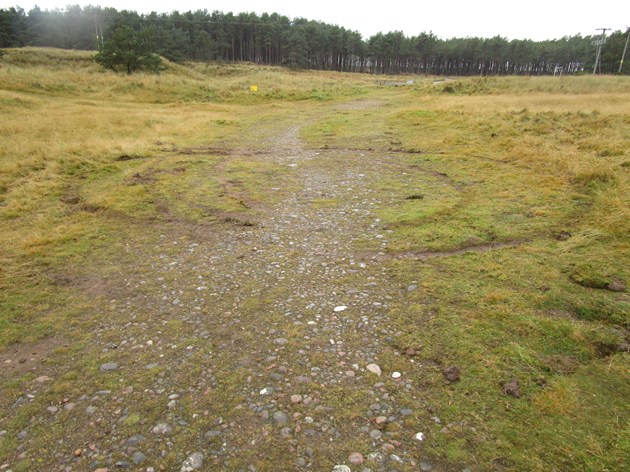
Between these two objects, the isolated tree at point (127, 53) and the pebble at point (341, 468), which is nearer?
the pebble at point (341, 468)

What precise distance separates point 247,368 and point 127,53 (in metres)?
49.3

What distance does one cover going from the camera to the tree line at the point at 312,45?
85.6 metres

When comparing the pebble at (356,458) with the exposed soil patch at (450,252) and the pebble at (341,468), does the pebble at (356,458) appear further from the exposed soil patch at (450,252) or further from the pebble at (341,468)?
the exposed soil patch at (450,252)

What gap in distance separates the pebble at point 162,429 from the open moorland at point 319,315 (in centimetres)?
2

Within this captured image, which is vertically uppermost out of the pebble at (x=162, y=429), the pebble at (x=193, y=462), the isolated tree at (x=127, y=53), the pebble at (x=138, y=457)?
the isolated tree at (x=127, y=53)

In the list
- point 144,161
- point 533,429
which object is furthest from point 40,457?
point 144,161

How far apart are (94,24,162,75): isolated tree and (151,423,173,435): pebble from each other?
162 feet

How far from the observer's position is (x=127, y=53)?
4312 cm

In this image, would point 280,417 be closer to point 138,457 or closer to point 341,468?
point 341,468

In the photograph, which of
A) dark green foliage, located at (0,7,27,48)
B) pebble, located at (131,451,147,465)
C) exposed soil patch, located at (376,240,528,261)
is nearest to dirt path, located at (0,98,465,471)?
pebble, located at (131,451,147,465)

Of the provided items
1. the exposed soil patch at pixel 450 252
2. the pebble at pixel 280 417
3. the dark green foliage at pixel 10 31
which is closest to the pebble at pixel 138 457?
the pebble at pixel 280 417

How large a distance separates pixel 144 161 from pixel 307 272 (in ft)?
34.3

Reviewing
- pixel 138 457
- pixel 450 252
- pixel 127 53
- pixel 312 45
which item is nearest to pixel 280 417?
pixel 138 457

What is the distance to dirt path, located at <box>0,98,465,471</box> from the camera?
3404 millimetres
